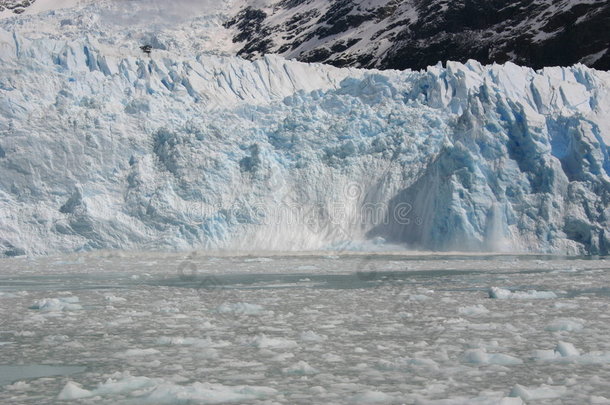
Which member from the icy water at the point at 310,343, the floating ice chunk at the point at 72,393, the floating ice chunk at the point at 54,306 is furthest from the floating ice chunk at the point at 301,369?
the floating ice chunk at the point at 54,306

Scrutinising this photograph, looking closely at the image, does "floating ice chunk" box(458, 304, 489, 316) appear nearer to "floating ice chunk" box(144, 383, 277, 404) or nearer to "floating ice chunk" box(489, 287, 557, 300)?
"floating ice chunk" box(489, 287, 557, 300)

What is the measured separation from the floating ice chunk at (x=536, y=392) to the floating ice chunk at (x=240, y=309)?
5340 millimetres

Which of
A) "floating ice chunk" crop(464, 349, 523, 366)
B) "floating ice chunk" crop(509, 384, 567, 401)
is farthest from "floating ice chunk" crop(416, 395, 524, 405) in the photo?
"floating ice chunk" crop(464, 349, 523, 366)

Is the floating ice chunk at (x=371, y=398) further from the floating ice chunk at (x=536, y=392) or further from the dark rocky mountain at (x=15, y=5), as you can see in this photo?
the dark rocky mountain at (x=15, y=5)

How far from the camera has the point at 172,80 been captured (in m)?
35.8

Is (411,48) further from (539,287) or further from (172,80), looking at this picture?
(539,287)

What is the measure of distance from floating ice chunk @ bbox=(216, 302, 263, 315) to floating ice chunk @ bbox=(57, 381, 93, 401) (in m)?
4.69

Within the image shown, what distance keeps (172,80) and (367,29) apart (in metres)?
65.1

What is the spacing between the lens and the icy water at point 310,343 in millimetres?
5301

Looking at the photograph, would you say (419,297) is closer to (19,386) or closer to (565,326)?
(565,326)

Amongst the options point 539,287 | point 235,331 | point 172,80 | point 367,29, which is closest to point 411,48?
point 367,29

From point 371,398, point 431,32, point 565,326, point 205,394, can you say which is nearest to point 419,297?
point 565,326

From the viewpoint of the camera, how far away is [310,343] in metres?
7.46

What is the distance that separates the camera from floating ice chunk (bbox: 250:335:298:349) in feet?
23.9
